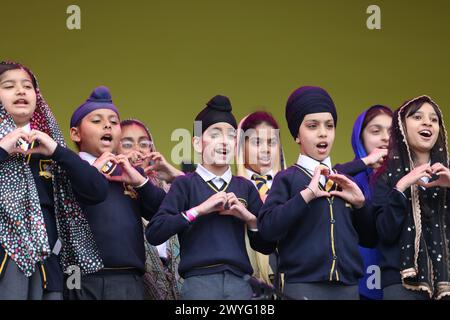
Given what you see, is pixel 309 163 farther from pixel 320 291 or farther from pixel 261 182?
pixel 261 182

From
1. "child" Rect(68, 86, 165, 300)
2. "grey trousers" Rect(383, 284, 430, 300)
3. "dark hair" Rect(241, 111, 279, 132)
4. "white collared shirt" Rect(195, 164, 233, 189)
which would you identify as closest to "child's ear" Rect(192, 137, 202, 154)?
"white collared shirt" Rect(195, 164, 233, 189)

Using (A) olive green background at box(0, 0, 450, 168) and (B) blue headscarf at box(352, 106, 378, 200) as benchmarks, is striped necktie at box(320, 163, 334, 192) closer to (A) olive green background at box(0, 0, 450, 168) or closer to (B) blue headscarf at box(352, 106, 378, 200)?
(B) blue headscarf at box(352, 106, 378, 200)

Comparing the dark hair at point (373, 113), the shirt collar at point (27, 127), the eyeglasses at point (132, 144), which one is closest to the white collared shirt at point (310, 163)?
the dark hair at point (373, 113)

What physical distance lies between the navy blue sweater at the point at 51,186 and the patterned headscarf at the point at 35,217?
45 millimetres

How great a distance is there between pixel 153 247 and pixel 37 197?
3.22ft

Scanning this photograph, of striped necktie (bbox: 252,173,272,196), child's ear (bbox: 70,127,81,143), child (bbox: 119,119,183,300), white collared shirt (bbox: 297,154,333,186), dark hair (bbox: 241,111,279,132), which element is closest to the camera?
white collared shirt (bbox: 297,154,333,186)

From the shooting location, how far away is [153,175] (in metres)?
5.12

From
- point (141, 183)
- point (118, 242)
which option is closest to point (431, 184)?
point (141, 183)

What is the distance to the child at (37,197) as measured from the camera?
399cm

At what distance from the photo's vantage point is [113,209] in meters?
4.45

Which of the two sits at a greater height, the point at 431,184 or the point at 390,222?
the point at 431,184

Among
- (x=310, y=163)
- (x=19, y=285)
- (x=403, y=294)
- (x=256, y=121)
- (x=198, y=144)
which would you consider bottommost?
(x=403, y=294)

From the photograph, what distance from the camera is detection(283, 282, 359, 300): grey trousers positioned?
4117 mm
